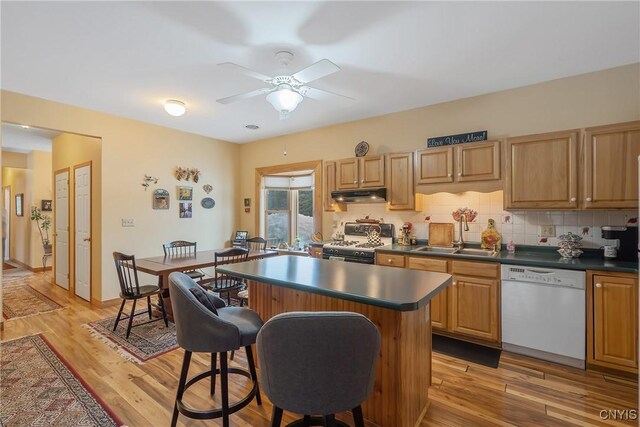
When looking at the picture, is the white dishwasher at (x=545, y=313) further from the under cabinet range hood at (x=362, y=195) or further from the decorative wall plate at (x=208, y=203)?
Result: the decorative wall plate at (x=208, y=203)

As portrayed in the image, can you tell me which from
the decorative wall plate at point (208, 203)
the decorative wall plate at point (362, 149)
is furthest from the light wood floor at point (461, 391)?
the decorative wall plate at point (208, 203)

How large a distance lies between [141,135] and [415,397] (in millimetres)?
4905

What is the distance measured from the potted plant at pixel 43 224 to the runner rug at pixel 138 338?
4.62 metres

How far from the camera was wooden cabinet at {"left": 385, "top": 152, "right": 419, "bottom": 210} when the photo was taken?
12.3ft

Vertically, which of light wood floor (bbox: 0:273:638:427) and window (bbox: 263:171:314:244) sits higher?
window (bbox: 263:171:314:244)

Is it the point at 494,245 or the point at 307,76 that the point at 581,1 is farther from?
the point at 494,245

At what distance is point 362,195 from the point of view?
402cm

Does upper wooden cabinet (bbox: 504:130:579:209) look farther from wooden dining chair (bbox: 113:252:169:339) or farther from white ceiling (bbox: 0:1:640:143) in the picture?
wooden dining chair (bbox: 113:252:169:339)

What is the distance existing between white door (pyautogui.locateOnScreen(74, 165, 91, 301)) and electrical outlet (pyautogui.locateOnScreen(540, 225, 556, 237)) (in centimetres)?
588

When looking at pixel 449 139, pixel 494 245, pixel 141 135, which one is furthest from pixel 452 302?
pixel 141 135

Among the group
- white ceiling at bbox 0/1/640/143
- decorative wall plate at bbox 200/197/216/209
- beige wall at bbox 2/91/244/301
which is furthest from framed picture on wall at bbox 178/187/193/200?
white ceiling at bbox 0/1/640/143

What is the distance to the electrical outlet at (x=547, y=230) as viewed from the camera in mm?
3150

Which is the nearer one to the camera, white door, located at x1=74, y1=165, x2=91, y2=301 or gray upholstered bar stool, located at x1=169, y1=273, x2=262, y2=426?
gray upholstered bar stool, located at x1=169, y1=273, x2=262, y2=426

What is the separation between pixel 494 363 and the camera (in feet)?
8.98
